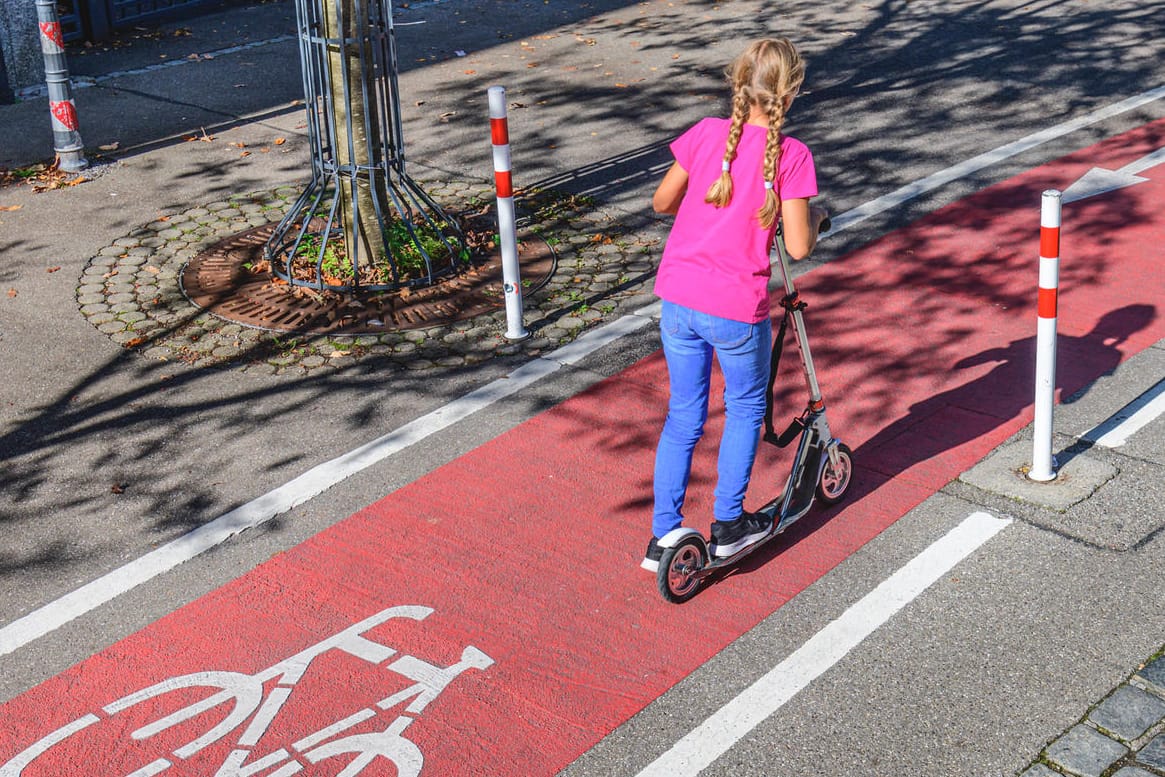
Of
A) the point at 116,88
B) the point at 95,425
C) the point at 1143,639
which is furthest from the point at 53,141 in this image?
the point at 1143,639

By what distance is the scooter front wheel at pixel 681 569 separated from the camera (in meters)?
4.91

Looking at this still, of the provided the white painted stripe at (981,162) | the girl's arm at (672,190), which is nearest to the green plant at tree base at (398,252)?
the white painted stripe at (981,162)

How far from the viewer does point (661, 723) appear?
446 centimetres

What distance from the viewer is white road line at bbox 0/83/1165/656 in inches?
203

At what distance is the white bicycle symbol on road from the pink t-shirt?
155 centimetres

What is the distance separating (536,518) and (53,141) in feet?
25.2

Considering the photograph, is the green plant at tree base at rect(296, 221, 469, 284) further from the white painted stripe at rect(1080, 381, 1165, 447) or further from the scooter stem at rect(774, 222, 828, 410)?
the white painted stripe at rect(1080, 381, 1165, 447)

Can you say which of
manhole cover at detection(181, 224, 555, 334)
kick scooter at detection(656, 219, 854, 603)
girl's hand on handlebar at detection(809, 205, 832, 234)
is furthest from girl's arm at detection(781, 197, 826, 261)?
manhole cover at detection(181, 224, 555, 334)

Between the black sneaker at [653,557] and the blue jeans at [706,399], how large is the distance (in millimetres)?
51

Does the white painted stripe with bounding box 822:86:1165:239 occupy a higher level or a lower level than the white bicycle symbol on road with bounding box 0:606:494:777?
higher

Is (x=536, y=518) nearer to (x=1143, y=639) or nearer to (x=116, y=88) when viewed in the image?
(x=1143, y=639)

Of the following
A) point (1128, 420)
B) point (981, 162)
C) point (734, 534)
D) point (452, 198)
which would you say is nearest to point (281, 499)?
point (734, 534)

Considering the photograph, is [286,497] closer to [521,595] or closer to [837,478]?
[521,595]

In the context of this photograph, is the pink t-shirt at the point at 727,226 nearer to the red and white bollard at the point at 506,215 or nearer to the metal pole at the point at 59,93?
the red and white bollard at the point at 506,215
